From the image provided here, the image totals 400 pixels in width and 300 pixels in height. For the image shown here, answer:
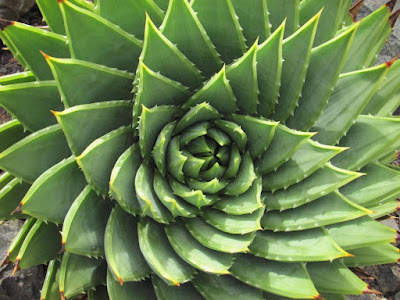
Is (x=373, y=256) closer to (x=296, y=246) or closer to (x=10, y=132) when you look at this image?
(x=296, y=246)

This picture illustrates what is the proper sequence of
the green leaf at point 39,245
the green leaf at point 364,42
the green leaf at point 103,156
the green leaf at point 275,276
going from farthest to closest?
1. the green leaf at point 364,42
2. the green leaf at point 39,245
3. the green leaf at point 275,276
4. the green leaf at point 103,156

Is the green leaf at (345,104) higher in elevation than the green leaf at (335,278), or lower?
higher

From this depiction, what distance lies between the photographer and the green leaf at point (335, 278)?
55.9 inches

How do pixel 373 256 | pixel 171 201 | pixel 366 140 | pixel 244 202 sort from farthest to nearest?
pixel 373 256
pixel 366 140
pixel 244 202
pixel 171 201

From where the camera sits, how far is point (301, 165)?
132 centimetres

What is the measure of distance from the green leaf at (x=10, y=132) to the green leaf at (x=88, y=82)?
0.33 metres

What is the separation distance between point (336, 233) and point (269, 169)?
1.05 ft

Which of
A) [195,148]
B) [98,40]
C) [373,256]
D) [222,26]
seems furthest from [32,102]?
[373,256]

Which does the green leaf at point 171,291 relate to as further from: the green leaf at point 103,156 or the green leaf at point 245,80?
the green leaf at point 245,80

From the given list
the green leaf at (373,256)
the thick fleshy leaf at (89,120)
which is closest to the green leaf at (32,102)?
the thick fleshy leaf at (89,120)

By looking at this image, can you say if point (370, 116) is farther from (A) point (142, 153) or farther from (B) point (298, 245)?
(A) point (142, 153)

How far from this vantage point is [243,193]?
1.34m

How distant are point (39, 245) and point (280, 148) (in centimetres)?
84

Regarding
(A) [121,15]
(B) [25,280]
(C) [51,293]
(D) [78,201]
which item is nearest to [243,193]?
(D) [78,201]
